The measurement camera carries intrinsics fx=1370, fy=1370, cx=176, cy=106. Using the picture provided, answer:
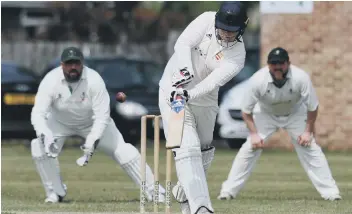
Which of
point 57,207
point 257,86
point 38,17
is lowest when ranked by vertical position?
point 38,17

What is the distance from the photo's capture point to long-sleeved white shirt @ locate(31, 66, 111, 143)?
44.2ft

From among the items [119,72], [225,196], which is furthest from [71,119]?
[119,72]

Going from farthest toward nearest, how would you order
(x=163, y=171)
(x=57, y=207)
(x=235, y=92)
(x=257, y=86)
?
(x=235, y=92) < (x=163, y=171) < (x=257, y=86) < (x=57, y=207)

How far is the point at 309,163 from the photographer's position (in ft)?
47.2

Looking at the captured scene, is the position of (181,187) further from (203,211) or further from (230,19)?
(230,19)

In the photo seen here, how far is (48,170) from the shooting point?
1387 centimetres

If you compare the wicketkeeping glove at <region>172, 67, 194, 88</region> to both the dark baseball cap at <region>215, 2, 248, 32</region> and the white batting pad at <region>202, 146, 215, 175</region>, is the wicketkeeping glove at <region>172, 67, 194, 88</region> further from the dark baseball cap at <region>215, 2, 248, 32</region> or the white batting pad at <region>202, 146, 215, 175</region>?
the white batting pad at <region>202, 146, 215, 175</region>

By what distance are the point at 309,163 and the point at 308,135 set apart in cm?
36

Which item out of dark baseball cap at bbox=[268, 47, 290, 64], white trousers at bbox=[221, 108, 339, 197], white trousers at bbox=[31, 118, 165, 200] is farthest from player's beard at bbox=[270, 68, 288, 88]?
white trousers at bbox=[31, 118, 165, 200]

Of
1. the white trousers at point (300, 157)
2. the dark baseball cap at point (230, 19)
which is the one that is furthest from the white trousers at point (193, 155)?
the white trousers at point (300, 157)

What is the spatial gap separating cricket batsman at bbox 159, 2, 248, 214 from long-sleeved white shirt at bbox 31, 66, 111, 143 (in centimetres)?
256

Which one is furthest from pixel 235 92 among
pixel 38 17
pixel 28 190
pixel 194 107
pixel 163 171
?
pixel 38 17

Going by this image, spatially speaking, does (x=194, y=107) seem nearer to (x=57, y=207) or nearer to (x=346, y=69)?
(x=57, y=207)

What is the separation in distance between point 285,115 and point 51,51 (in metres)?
22.4
